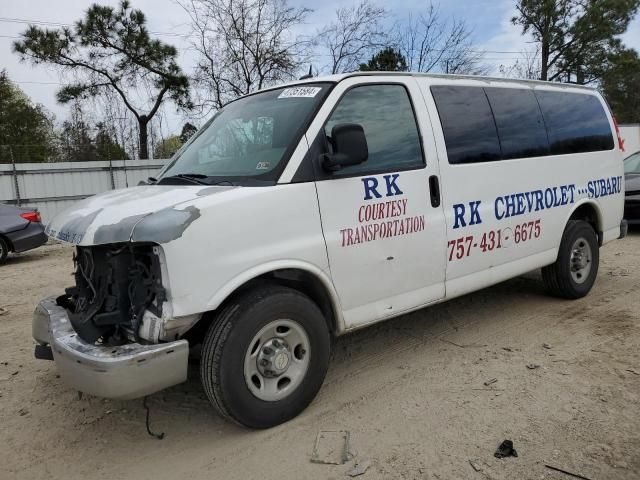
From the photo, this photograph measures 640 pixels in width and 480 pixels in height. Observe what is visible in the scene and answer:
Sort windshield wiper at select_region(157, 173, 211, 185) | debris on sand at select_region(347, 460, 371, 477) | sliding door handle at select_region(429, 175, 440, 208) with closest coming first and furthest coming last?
debris on sand at select_region(347, 460, 371, 477)
windshield wiper at select_region(157, 173, 211, 185)
sliding door handle at select_region(429, 175, 440, 208)

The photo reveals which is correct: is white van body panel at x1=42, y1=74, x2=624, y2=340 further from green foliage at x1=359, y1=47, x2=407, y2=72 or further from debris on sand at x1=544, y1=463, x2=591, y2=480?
green foliage at x1=359, y1=47, x2=407, y2=72

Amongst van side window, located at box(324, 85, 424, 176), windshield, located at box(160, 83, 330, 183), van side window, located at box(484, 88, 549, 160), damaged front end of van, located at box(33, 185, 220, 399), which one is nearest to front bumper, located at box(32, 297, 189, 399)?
damaged front end of van, located at box(33, 185, 220, 399)

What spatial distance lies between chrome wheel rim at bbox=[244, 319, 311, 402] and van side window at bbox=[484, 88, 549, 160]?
2509 mm

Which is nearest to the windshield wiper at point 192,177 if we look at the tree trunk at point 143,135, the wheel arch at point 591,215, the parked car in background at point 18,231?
the wheel arch at point 591,215

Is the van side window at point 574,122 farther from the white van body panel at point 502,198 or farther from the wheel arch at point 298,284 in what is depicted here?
the wheel arch at point 298,284

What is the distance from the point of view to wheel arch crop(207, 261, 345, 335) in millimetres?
2859

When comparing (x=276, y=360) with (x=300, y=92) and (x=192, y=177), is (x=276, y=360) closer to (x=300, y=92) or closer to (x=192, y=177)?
(x=192, y=177)

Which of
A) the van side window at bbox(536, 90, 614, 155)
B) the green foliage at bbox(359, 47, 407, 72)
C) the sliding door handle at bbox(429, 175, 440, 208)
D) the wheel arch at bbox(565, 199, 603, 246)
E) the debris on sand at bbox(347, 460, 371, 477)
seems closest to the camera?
the debris on sand at bbox(347, 460, 371, 477)

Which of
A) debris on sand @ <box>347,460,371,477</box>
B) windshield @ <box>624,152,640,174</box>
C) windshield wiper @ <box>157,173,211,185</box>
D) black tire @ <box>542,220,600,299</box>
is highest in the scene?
windshield wiper @ <box>157,173,211,185</box>

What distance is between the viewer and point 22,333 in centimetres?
518

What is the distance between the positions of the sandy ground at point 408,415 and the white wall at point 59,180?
36.7 ft

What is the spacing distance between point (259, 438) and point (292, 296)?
34.7 inches

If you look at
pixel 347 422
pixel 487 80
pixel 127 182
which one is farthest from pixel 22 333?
pixel 127 182

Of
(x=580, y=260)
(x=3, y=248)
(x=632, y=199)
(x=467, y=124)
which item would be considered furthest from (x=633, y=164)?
(x=3, y=248)
